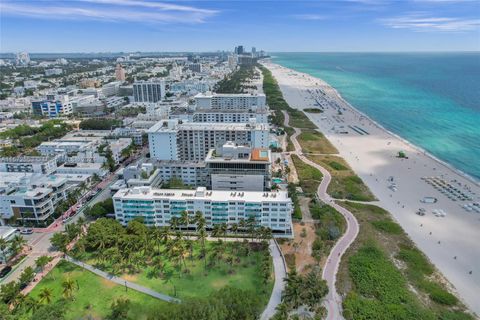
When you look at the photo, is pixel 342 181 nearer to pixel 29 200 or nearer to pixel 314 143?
pixel 314 143

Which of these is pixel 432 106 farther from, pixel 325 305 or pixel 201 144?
pixel 325 305

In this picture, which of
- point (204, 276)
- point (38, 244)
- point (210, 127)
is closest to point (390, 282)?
point (204, 276)

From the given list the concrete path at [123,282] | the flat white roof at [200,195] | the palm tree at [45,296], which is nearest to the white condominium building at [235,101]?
the flat white roof at [200,195]

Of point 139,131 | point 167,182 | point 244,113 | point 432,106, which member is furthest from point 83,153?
point 432,106

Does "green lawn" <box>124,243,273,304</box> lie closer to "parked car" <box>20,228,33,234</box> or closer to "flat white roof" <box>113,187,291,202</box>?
"flat white roof" <box>113,187,291,202</box>

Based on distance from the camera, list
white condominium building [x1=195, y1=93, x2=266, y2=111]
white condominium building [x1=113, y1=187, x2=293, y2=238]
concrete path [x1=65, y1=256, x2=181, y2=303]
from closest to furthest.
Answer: concrete path [x1=65, y1=256, x2=181, y2=303] < white condominium building [x1=113, y1=187, x2=293, y2=238] < white condominium building [x1=195, y1=93, x2=266, y2=111]

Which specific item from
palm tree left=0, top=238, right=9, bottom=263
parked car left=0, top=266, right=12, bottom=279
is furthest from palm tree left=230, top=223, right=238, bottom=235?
palm tree left=0, top=238, right=9, bottom=263

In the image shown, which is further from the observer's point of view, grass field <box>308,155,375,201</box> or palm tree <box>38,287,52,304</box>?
grass field <box>308,155,375,201</box>
